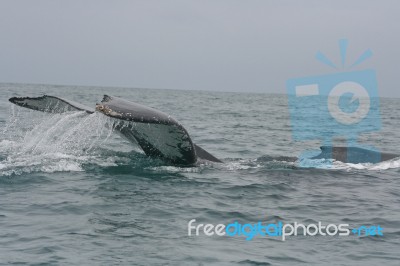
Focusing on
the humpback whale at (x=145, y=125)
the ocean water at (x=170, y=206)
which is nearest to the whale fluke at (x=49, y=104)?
the humpback whale at (x=145, y=125)

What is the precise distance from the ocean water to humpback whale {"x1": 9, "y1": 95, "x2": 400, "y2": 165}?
0.22m

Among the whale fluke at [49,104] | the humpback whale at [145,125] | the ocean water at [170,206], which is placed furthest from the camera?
the whale fluke at [49,104]

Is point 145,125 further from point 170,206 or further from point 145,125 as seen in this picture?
point 170,206

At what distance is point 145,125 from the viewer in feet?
27.0

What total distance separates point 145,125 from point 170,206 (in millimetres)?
1468

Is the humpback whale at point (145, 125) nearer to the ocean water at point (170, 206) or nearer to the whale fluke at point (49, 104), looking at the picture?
the whale fluke at point (49, 104)

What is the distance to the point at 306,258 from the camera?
5602 millimetres

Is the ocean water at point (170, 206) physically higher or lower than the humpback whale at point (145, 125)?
lower

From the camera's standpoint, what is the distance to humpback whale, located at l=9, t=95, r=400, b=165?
7.22 m

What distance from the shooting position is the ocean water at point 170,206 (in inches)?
221

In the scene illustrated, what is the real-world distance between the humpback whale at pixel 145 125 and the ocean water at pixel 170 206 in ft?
0.73

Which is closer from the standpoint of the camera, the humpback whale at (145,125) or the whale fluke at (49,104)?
the humpback whale at (145,125)

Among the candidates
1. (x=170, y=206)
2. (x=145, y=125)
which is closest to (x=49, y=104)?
(x=145, y=125)

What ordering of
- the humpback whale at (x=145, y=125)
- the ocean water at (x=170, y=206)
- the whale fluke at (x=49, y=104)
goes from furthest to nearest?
the whale fluke at (x=49, y=104) → the humpback whale at (x=145, y=125) → the ocean water at (x=170, y=206)
